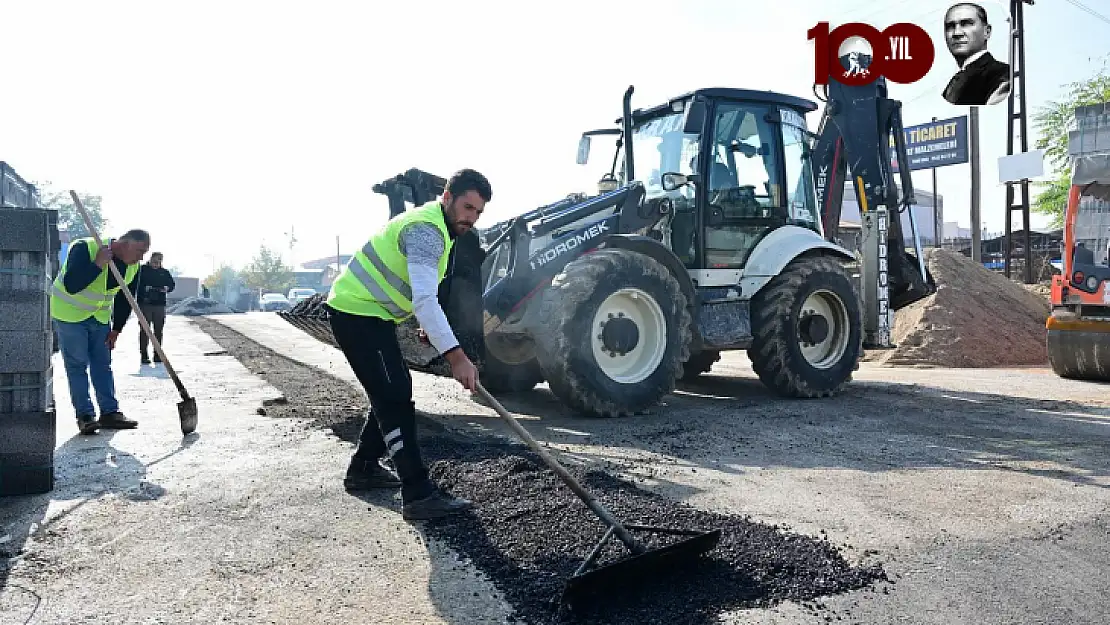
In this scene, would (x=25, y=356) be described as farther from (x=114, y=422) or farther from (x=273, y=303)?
(x=273, y=303)


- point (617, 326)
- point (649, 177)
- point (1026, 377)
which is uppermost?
point (649, 177)

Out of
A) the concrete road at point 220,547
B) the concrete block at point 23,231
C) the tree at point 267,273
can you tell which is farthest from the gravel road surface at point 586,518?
the tree at point 267,273

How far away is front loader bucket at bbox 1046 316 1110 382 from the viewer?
9859 millimetres

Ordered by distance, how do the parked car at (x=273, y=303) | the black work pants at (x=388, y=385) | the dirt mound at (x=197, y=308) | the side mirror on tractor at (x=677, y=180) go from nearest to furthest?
the black work pants at (x=388, y=385) < the side mirror on tractor at (x=677, y=180) < the dirt mound at (x=197, y=308) < the parked car at (x=273, y=303)

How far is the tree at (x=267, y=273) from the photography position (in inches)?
3174

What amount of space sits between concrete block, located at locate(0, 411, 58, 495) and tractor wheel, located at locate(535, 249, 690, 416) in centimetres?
334

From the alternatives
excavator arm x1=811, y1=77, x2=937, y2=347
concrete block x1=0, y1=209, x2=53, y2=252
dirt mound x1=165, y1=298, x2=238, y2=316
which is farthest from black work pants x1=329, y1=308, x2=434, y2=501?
dirt mound x1=165, y1=298, x2=238, y2=316

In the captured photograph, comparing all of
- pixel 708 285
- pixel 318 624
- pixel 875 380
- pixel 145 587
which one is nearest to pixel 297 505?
pixel 145 587

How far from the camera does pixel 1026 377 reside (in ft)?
36.5

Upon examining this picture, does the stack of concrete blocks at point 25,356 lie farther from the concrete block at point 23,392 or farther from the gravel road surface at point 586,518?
the gravel road surface at point 586,518

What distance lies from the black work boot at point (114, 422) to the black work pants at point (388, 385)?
11.5 feet

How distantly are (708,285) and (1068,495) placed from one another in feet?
12.7

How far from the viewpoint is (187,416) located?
653cm

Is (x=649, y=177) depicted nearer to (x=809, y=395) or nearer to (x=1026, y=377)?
(x=809, y=395)
